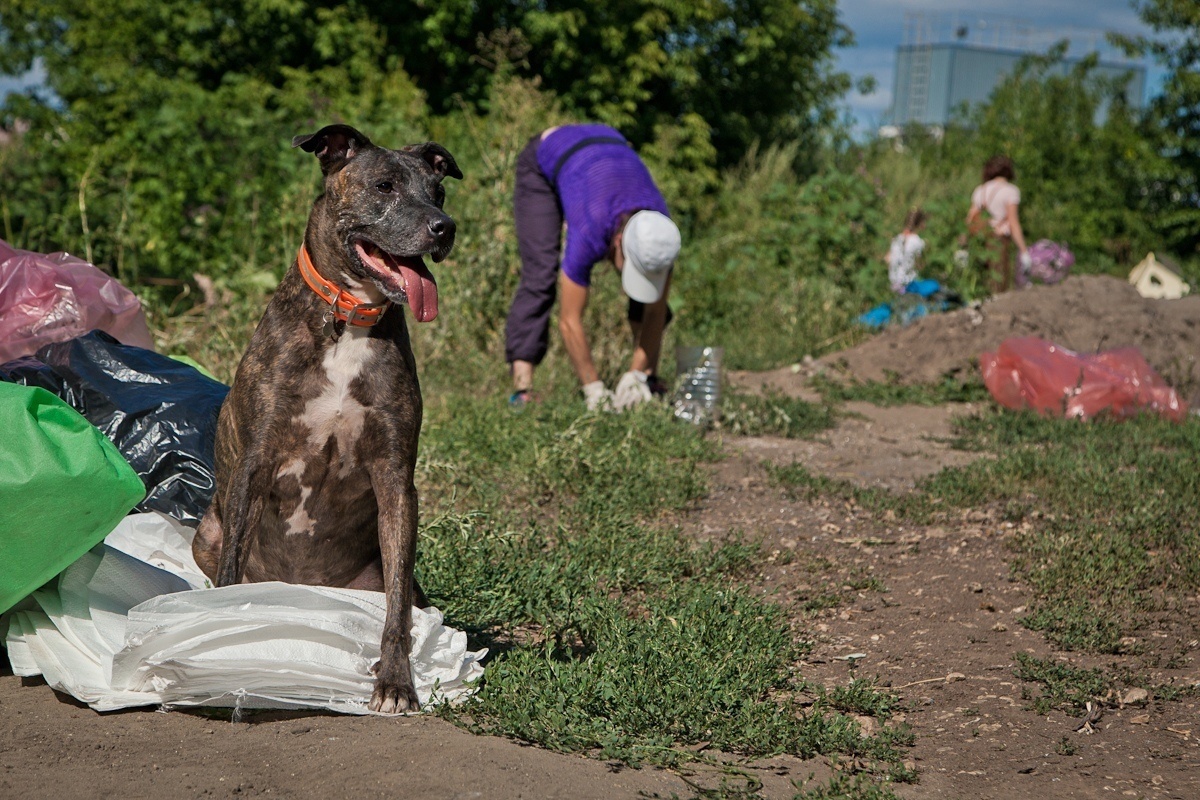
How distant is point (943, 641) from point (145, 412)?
9.69 feet

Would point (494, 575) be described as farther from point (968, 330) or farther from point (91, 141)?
point (91, 141)

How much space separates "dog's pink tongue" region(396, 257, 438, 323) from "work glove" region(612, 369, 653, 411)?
11.8 ft

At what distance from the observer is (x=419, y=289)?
3.31 meters

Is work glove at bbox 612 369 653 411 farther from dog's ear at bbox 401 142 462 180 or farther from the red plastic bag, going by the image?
dog's ear at bbox 401 142 462 180

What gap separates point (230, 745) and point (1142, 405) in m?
6.76

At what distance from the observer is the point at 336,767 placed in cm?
275

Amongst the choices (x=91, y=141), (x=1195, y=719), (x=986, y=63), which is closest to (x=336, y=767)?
(x=1195, y=719)

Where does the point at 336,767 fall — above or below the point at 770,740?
below

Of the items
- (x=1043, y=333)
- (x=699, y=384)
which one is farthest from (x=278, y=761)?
(x=1043, y=333)

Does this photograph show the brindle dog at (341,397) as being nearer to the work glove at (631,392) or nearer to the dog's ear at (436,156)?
the dog's ear at (436,156)

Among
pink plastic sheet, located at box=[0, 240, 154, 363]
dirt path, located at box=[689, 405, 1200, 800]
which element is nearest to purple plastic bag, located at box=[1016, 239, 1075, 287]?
dirt path, located at box=[689, 405, 1200, 800]

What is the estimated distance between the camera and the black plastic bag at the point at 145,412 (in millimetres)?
4121

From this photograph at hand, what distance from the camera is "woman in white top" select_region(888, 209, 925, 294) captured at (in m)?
11.1

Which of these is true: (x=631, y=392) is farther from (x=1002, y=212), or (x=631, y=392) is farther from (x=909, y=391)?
(x=1002, y=212)
